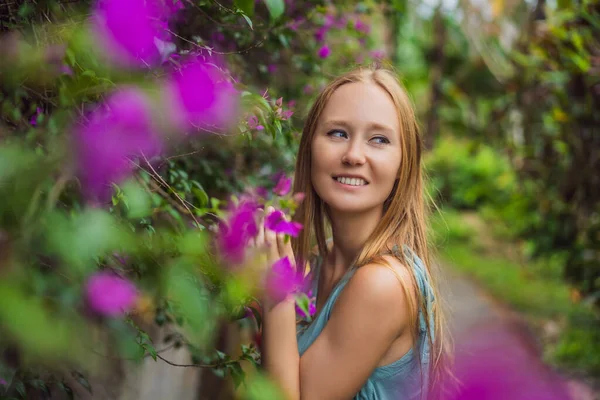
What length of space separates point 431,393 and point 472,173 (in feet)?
33.2

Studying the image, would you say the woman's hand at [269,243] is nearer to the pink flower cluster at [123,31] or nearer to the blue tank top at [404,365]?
the blue tank top at [404,365]

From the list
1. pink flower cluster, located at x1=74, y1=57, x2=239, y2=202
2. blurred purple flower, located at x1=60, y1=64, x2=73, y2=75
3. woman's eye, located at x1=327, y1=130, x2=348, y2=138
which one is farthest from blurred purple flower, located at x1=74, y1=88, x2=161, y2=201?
woman's eye, located at x1=327, y1=130, x2=348, y2=138

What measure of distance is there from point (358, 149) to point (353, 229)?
0.24 meters

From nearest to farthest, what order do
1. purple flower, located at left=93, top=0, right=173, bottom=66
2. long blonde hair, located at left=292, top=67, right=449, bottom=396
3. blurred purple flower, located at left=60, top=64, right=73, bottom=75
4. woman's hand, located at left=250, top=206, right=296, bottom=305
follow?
1. purple flower, located at left=93, top=0, right=173, bottom=66
2. blurred purple flower, located at left=60, top=64, right=73, bottom=75
3. woman's hand, located at left=250, top=206, right=296, bottom=305
4. long blonde hair, located at left=292, top=67, right=449, bottom=396

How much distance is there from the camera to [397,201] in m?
1.63

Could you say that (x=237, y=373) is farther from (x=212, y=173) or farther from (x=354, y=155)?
(x=212, y=173)

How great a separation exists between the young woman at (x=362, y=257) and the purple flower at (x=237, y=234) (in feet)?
0.81

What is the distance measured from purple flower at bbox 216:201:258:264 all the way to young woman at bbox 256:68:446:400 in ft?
0.81

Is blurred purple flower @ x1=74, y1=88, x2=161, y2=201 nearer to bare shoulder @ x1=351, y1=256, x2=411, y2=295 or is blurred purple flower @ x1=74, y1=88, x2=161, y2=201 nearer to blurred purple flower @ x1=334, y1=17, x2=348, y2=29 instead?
bare shoulder @ x1=351, y1=256, x2=411, y2=295

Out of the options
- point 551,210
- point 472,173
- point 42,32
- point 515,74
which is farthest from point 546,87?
point 472,173

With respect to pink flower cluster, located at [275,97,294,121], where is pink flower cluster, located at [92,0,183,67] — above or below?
above

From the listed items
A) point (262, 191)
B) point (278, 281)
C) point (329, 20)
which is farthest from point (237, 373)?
point (329, 20)

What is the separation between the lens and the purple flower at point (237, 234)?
0.81m

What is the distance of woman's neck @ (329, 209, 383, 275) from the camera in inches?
63.9
